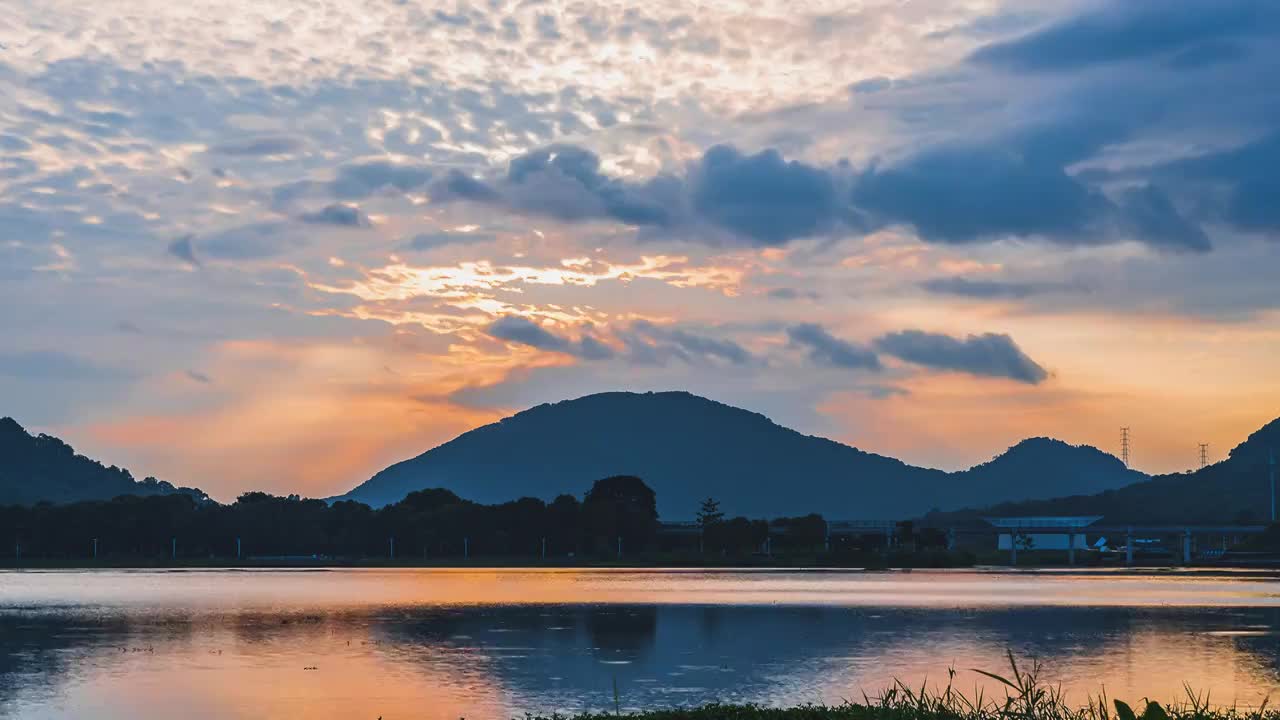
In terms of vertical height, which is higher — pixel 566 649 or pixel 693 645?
pixel 566 649

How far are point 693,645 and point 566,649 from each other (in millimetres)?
5906

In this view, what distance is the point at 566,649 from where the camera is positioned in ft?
200

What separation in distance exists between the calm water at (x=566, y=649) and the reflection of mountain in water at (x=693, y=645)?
0.15 metres

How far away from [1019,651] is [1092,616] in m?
26.6

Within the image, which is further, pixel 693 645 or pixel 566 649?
pixel 693 645

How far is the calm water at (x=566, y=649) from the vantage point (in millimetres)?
44969

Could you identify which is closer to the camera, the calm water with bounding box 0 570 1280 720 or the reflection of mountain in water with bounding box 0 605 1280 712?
the calm water with bounding box 0 570 1280 720

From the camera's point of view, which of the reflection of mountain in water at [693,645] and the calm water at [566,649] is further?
the reflection of mountain in water at [693,645]

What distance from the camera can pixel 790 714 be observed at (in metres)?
28.6

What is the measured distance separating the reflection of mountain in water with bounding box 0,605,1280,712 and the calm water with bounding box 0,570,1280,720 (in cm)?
15

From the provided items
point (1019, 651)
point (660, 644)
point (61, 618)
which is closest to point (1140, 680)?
point (1019, 651)

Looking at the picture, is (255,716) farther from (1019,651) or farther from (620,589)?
(620,589)

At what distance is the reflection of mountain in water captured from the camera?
48156 mm

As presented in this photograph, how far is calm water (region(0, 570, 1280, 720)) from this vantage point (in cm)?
4497
